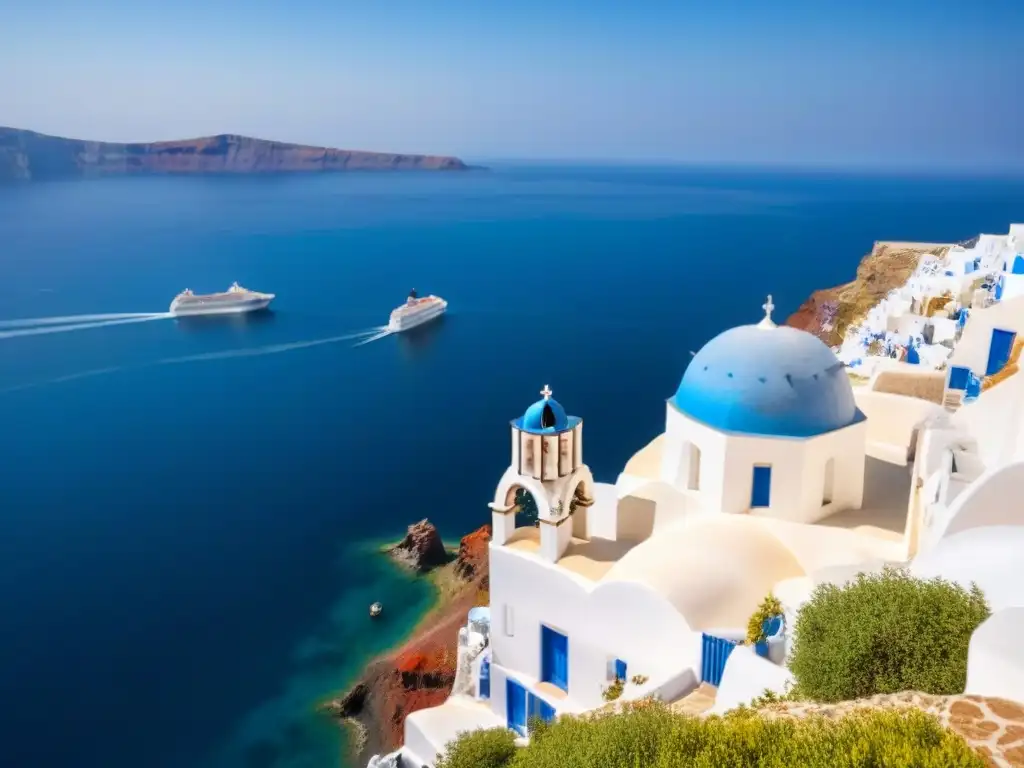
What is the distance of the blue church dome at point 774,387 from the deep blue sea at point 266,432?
11.2m

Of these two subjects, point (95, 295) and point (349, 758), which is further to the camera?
point (95, 295)

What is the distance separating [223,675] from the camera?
19750 mm

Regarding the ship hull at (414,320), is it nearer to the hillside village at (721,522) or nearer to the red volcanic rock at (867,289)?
the red volcanic rock at (867,289)

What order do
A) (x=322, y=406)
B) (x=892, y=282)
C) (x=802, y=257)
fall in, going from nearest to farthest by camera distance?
(x=322, y=406) → (x=892, y=282) → (x=802, y=257)

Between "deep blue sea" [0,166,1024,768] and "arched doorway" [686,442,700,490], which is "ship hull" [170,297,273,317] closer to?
"deep blue sea" [0,166,1024,768]

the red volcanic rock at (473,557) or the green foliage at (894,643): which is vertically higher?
the green foliage at (894,643)

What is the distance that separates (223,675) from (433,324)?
36.0m

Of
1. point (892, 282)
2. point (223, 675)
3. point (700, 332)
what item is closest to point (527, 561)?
point (223, 675)

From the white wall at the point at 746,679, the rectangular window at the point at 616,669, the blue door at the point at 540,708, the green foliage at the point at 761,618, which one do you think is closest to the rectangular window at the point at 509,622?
the blue door at the point at 540,708

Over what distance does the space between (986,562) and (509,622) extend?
7095 millimetres

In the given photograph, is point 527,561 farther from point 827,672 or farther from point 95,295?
point 95,295

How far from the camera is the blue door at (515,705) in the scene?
43.3 feet

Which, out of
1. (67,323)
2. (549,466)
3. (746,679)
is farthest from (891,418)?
(67,323)

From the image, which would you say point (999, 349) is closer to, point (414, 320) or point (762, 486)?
point (762, 486)
